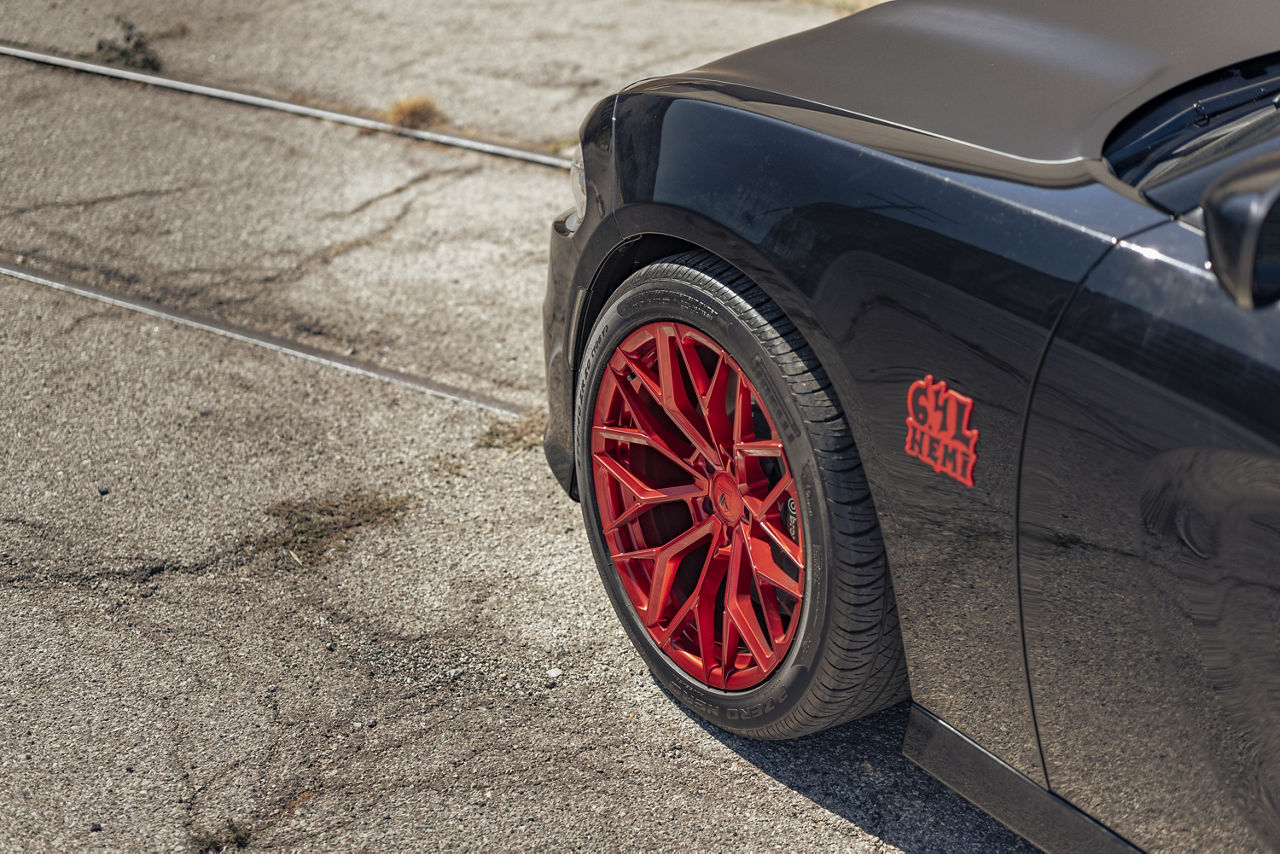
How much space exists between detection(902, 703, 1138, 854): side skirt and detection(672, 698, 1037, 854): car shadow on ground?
26 cm

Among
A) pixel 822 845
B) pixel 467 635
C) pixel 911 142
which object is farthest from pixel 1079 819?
pixel 467 635

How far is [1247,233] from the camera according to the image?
1.38 m

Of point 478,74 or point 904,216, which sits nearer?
point 904,216

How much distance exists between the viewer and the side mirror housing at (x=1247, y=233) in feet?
4.53

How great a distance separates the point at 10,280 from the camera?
14.8ft

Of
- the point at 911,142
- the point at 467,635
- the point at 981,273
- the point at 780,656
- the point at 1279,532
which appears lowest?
the point at 467,635

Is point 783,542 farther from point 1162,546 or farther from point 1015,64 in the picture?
point 1015,64

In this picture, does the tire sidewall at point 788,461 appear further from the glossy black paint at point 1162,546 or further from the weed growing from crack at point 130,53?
the weed growing from crack at point 130,53

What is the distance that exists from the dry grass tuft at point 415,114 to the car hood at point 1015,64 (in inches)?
150

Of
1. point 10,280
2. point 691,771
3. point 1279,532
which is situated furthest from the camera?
point 10,280

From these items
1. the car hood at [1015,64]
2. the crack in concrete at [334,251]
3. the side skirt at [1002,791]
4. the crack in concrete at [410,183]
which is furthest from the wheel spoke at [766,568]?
the crack in concrete at [410,183]

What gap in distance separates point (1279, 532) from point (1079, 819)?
648mm

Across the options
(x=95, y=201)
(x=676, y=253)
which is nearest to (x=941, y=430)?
(x=676, y=253)

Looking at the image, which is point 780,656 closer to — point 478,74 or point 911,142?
point 911,142
